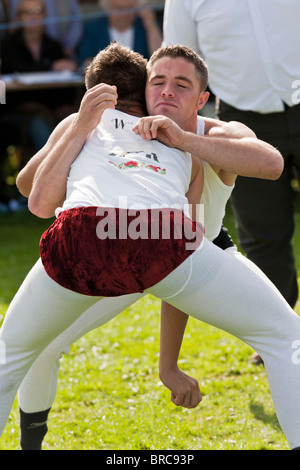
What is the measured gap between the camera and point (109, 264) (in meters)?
1.84

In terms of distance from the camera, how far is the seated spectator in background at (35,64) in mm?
7145

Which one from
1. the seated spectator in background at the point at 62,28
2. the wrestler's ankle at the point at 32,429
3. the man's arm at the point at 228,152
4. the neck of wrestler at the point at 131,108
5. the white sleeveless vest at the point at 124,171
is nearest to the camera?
the white sleeveless vest at the point at 124,171

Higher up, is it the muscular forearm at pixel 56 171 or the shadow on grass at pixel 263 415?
the muscular forearm at pixel 56 171

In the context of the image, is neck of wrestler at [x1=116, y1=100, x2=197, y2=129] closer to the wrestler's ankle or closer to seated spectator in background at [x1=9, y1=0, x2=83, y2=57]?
the wrestler's ankle

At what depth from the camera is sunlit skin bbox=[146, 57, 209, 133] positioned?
2.13 metres

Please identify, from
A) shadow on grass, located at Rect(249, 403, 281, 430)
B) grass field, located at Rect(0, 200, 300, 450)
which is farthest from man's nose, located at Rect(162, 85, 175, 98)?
shadow on grass, located at Rect(249, 403, 281, 430)

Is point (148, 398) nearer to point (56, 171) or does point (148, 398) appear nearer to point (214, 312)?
point (214, 312)

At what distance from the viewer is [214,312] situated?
6.30 ft

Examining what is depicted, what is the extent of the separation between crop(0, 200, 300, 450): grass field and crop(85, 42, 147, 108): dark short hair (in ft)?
4.33

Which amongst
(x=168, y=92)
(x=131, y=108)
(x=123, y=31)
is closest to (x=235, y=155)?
(x=168, y=92)

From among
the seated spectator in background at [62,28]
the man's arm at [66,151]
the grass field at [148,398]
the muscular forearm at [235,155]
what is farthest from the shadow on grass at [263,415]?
the seated spectator in background at [62,28]

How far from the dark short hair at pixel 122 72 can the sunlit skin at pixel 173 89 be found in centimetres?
6

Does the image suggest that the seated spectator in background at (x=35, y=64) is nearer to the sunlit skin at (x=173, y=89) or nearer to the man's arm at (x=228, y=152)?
the sunlit skin at (x=173, y=89)
